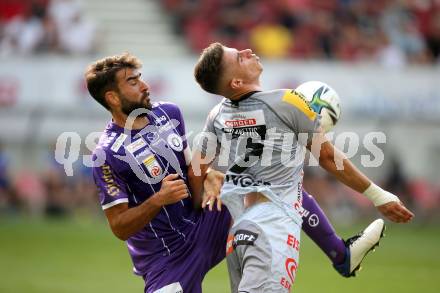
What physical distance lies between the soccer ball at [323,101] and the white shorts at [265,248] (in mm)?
1017

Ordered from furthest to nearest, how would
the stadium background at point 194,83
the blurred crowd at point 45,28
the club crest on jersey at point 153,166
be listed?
the blurred crowd at point 45,28 → the stadium background at point 194,83 → the club crest on jersey at point 153,166

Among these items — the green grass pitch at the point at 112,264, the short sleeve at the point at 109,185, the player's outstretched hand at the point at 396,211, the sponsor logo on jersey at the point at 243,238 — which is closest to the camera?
the sponsor logo on jersey at the point at 243,238

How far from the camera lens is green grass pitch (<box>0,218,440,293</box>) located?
12.1m

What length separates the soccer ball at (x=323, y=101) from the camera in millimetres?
7480

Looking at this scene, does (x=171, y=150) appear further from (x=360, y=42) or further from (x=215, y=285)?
(x=360, y=42)

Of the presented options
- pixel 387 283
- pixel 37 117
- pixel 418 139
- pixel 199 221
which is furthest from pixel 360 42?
pixel 199 221

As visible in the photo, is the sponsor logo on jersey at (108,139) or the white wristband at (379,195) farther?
the sponsor logo on jersey at (108,139)

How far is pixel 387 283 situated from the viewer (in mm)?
12344

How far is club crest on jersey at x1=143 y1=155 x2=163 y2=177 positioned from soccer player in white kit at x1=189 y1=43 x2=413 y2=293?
61cm

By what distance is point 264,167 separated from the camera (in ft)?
22.8

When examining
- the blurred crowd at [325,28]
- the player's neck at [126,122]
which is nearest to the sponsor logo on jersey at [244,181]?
the player's neck at [126,122]

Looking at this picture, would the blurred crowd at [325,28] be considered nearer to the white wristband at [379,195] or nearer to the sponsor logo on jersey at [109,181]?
the white wristband at [379,195]

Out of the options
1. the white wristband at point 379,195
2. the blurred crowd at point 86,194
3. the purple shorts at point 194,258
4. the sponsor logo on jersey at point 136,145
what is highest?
the sponsor logo on jersey at point 136,145

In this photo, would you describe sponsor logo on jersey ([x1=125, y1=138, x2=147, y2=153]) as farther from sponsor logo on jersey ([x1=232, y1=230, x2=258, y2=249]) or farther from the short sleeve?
A: sponsor logo on jersey ([x1=232, y1=230, x2=258, y2=249])
